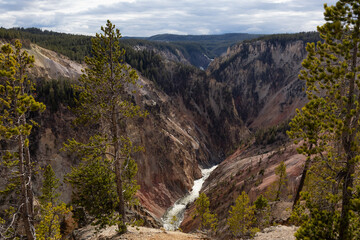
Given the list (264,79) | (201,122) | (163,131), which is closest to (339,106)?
(163,131)

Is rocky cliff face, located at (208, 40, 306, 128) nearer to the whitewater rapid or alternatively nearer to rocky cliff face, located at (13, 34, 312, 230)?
rocky cliff face, located at (13, 34, 312, 230)

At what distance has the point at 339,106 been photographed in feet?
34.3

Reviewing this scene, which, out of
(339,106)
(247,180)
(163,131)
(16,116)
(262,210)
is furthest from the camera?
(163,131)

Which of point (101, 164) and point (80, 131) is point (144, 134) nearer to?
point (80, 131)

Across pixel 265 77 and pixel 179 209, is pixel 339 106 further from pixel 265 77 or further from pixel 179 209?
pixel 265 77

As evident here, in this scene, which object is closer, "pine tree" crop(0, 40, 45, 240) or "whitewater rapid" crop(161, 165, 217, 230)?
"pine tree" crop(0, 40, 45, 240)

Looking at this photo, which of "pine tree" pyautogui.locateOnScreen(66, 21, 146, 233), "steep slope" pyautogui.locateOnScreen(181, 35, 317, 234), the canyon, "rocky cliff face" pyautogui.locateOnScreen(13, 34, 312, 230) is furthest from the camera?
"steep slope" pyautogui.locateOnScreen(181, 35, 317, 234)

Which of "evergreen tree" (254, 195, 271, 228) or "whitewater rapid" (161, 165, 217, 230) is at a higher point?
"evergreen tree" (254, 195, 271, 228)

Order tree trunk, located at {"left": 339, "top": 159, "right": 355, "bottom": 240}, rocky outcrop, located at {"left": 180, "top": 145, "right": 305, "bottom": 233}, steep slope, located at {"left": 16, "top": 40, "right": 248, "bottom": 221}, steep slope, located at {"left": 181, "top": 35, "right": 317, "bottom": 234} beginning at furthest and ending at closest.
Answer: steep slope, located at {"left": 181, "top": 35, "right": 317, "bottom": 234}, steep slope, located at {"left": 16, "top": 40, "right": 248, "bottom": 221}, rocky outcrop, located at {"left": 180, "top": 145, "right": 305, "bottom": 233}, tree trunk, located at {"left": 339, "top": 159, "right": 355, "bottom": 240}

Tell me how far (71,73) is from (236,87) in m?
93.7

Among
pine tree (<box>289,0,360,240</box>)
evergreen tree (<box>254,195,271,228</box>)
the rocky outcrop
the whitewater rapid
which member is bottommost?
the whitewater rapid

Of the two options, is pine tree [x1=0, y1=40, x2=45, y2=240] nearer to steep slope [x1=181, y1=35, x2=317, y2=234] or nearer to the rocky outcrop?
the rocky outcrop

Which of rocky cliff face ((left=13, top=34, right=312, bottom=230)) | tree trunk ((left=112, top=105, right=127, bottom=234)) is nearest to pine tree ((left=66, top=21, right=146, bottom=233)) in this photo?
tree trunk ((left=112, top=105, right=127, bottom=234))

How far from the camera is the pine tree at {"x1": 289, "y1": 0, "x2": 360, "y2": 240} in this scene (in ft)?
32.0
